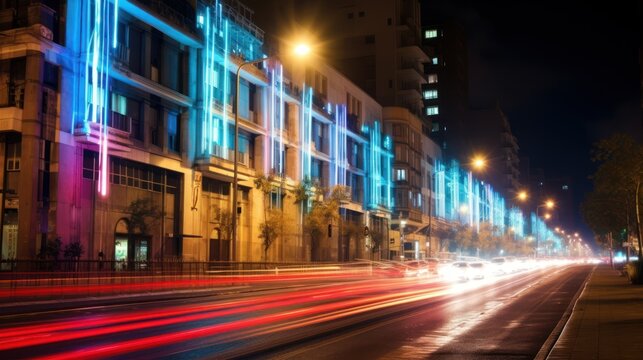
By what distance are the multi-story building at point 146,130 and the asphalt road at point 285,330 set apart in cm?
1204

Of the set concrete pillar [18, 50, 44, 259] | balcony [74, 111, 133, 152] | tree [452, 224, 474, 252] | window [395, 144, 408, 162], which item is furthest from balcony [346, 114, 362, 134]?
concrete pillar [18, 50, 44, 259]

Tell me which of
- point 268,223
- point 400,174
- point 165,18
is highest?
point 165,18

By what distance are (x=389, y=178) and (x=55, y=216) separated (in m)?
49.7

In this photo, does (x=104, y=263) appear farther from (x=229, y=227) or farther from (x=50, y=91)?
(x=229, y=227)

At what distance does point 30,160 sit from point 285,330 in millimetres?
20161

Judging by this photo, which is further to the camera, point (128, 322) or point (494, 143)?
point (494, 143)

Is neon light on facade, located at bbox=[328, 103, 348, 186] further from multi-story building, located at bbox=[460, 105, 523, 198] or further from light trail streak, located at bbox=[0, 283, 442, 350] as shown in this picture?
multi-story building, located at bbox=[460, 105, 523, 198]

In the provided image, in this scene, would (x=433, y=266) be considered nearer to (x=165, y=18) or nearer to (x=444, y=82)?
(x=165, y=18)

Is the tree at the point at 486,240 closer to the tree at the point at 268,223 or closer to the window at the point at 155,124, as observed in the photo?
the tree at the point at 268,223

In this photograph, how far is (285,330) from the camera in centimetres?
1476

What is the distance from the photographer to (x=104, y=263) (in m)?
29.5

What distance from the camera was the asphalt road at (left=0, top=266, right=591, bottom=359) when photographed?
11.6 m

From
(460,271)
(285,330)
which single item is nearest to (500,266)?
(460,271)

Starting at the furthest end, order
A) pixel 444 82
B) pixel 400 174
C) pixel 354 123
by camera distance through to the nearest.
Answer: pixel 444 82
pixel 400 174
pixel 354 123
